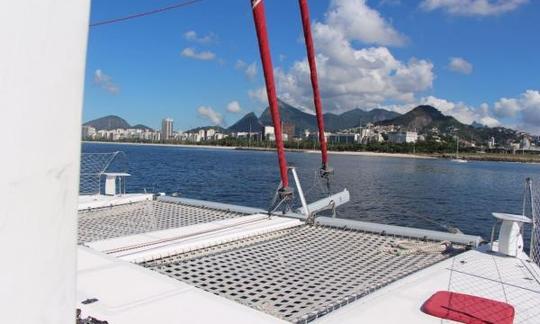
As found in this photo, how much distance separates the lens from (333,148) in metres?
161

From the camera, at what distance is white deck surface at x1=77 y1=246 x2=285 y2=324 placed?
3146 millimetres

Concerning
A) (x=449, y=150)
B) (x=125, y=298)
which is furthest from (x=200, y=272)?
(x=449, y=150)

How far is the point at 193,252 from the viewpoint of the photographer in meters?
5.86

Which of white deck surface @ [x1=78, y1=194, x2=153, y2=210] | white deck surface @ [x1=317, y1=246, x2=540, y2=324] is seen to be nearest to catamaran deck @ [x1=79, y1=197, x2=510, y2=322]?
white deck surface @ [x1=317, y1=246, x2=540, y2=324]

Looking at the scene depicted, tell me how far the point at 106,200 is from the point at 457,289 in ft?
25.5

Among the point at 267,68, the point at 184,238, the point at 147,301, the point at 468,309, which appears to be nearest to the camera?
the point at 147,301

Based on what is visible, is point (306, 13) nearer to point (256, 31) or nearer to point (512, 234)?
point (256, 31)

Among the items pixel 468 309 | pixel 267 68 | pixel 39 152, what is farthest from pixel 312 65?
pixel 39 152

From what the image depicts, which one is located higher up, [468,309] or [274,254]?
[468,309]

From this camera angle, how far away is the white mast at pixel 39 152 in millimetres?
768

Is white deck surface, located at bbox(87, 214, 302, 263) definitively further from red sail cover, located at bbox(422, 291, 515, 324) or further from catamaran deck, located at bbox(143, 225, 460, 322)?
red sail cover, located at bbox(422, 291, 515, 324)

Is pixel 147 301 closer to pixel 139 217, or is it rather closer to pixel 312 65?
pixel 139 217

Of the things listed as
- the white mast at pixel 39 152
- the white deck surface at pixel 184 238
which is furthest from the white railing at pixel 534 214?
the white mast at pixel 39 152

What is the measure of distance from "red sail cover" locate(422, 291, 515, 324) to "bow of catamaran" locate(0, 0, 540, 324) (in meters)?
0.02
